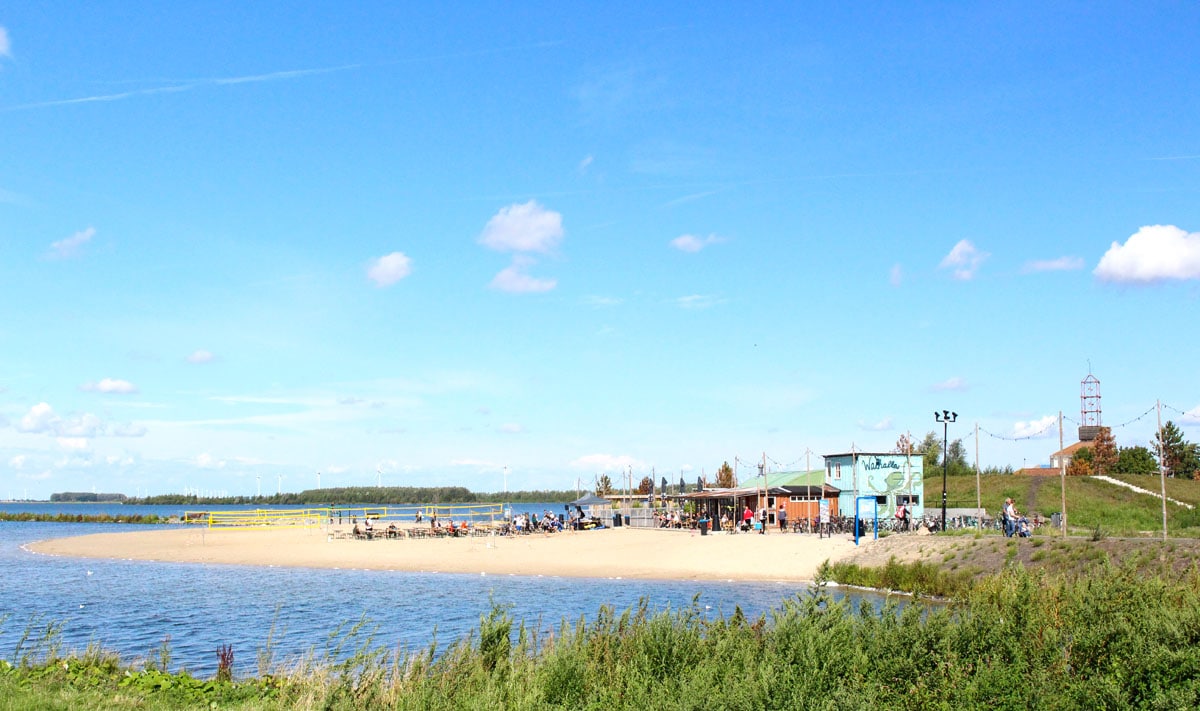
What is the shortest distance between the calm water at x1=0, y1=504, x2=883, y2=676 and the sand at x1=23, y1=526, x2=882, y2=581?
2.11 metres

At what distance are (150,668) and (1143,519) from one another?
50544 millimetres

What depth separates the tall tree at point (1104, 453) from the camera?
294 ft

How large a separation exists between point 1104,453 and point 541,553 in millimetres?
68984

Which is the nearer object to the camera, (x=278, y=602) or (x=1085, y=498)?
(x=278, y=602)

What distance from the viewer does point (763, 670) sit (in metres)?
10.3

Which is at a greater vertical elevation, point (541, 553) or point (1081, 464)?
point (1081, 464)

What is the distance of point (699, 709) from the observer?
942 cm

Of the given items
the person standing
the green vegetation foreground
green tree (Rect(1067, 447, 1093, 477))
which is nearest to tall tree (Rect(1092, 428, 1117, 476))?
green tree (Rect(1067, 447, 1093, 477))

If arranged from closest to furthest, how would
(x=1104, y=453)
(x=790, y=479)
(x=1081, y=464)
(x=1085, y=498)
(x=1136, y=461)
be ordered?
1. (x=1085, y=498)
2. (x=790, y=479)
3. (x=1136, y=461)
4. (x=1081, y=464)
5. (x=1104, y=453)

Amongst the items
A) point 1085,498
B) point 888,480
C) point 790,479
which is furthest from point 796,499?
point 1085,498

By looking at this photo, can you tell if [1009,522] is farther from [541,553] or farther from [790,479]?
[790,479]

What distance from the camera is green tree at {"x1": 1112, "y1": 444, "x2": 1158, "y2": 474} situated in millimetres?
79500

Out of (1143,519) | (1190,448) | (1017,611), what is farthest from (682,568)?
(1190,448)

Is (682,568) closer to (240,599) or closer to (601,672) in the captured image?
(240,599)
